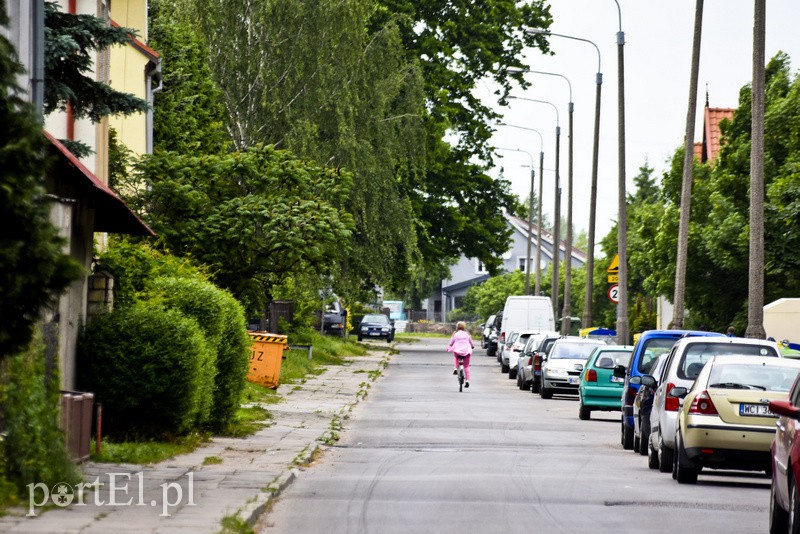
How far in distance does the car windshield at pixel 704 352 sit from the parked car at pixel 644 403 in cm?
69

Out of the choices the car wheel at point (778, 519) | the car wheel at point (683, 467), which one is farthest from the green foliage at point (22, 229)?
the car wheel at point (683, 467)

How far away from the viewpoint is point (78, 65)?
1675cm

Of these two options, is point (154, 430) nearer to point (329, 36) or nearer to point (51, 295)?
point (51, 295)

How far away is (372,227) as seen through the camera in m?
47.9

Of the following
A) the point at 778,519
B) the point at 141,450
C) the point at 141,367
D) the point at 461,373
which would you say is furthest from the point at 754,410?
the point at 461,373

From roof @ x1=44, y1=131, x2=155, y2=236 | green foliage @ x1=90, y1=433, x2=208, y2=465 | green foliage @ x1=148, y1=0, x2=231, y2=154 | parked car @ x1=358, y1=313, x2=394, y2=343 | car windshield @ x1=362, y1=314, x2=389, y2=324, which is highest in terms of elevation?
green foliage @ x1=148, y1=0, x2=231, y2=154

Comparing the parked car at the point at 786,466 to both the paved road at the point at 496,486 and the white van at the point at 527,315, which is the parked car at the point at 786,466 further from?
the white van at the point at 527,315

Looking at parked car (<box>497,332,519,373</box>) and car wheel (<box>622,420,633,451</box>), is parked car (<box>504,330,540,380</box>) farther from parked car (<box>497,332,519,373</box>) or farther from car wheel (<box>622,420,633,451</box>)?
car wheel (<box>622,420,633,451</box>)

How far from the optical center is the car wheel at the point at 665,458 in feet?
56.4

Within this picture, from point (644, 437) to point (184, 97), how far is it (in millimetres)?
20423

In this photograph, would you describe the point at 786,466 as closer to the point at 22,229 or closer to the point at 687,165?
the point at 22,229

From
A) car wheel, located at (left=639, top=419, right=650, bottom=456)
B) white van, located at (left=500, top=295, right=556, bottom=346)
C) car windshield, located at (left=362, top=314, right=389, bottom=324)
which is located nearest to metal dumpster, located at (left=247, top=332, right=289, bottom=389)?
car wheel, located at (left=639, top=419, right=650, bottom=456)

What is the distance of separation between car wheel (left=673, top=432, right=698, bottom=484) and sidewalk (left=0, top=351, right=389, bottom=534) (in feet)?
13.0

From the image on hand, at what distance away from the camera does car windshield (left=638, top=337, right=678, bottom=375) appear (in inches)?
850
